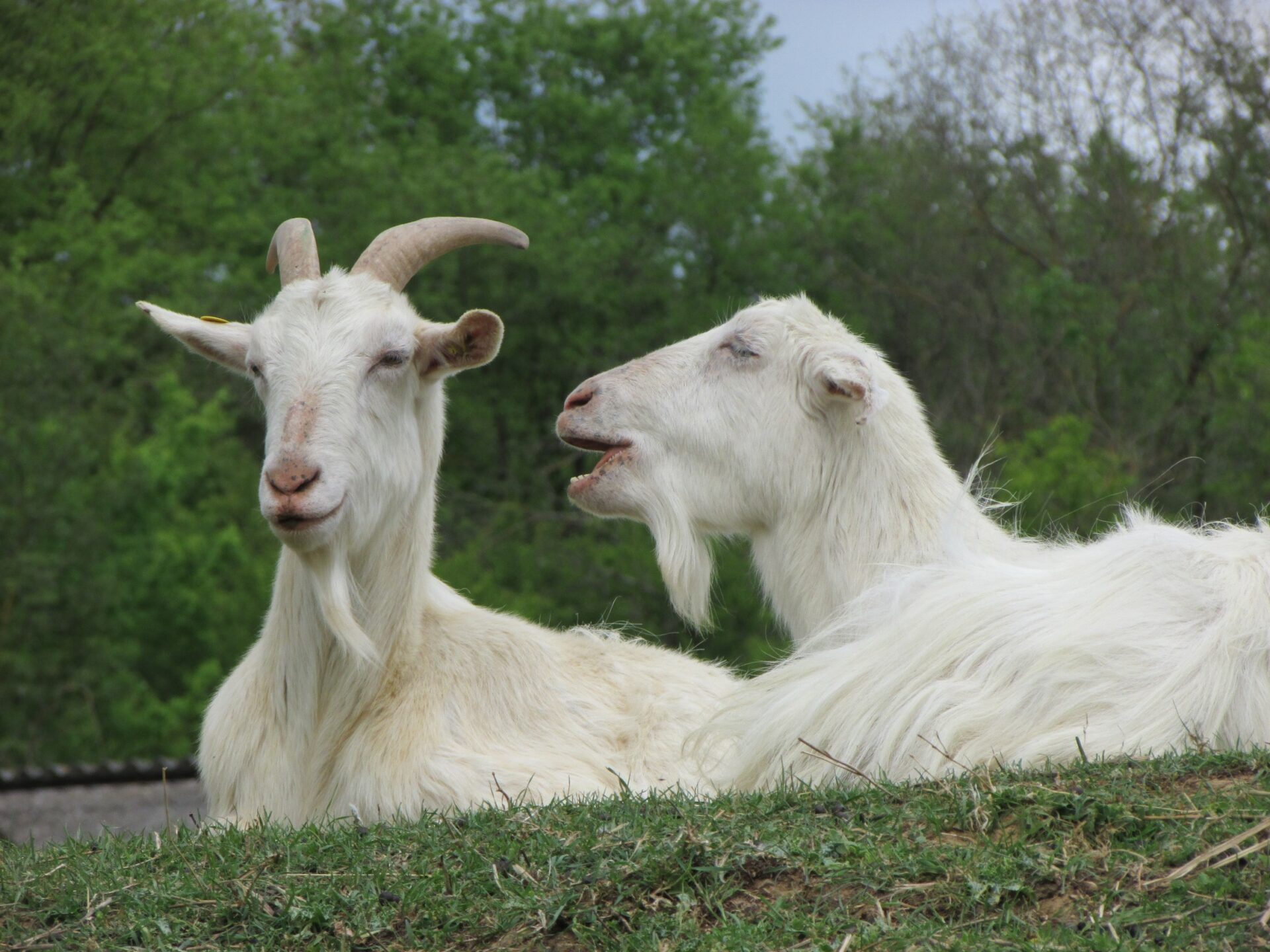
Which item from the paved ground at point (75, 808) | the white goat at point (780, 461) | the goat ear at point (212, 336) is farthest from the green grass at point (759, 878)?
the paved ground at point (75, 808)

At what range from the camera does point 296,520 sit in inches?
204

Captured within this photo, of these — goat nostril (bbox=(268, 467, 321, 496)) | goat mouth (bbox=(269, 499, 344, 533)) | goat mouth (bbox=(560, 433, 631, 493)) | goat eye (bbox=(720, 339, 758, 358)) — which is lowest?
goat mouth (bbox=(269, 499, 344, 533))

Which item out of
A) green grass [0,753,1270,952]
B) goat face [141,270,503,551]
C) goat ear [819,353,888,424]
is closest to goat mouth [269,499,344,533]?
goat face [141,270,503,551]

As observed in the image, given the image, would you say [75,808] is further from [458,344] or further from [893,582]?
[893,582]

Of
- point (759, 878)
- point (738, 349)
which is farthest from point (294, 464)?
point (759, 878)

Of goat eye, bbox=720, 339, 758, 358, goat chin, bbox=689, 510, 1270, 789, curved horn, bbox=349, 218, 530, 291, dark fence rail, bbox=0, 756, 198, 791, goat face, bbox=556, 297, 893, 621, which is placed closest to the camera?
goat chin, bbox=689, 510, 1270, 789

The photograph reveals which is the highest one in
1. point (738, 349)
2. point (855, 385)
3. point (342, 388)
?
point (738, 349)

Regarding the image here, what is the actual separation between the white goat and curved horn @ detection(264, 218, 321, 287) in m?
1.18

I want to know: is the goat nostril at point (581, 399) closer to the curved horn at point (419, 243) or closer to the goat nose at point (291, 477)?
the curved horn at point (419, 243)

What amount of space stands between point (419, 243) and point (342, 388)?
3.35ft

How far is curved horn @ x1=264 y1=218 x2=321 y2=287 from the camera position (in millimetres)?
6055

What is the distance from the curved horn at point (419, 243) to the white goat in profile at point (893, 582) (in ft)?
2.52

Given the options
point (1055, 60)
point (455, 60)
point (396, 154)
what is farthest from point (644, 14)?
point (1055, 60)

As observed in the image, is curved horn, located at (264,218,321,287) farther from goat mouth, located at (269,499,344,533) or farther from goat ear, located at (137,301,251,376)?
goat mouth, located at (269,499,344,533)
